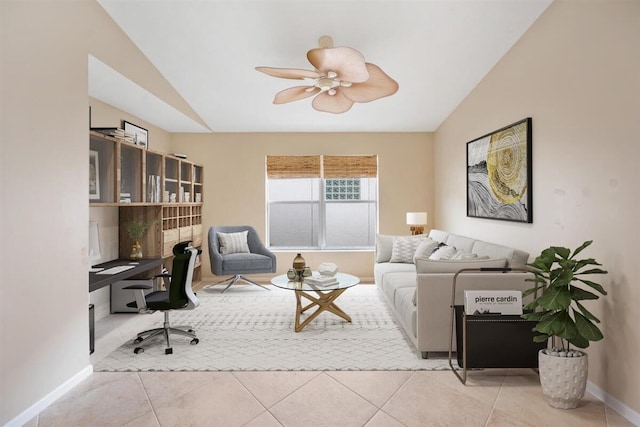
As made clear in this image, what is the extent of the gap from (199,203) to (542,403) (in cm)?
550

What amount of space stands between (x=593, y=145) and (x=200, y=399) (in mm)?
3106

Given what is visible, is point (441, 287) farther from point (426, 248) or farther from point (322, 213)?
point (322, 213)

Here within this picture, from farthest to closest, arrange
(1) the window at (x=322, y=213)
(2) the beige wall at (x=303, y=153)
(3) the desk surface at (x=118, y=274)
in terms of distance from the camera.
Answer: (1) the window at (x=322, y=213) → (2) the beige wall at (x=303, y=153) → (3) the desk surface at (x=118, y=274)

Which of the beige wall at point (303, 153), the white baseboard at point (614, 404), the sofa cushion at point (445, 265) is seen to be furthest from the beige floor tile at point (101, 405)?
the beige wall at point (303, 153)

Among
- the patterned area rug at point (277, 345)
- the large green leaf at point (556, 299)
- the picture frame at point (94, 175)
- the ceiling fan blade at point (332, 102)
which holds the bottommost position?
the patterned area rug at point (277, 345)

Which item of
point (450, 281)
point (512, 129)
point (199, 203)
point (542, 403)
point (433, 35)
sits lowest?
point (542, 403)

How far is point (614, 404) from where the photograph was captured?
2523mm

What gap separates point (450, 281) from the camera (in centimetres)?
318

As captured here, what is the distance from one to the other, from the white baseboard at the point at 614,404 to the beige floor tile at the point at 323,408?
58.4 inches

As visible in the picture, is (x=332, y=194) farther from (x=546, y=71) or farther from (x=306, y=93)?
(x=546, y=71)

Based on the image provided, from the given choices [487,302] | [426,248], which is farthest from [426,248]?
[487,302]

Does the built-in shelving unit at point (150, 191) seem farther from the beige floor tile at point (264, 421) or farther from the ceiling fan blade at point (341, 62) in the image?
the beige floor tile at point (264, 421)

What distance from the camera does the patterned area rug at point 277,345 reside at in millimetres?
3205

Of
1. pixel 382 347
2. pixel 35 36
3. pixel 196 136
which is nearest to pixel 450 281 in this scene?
pixel 382 347
